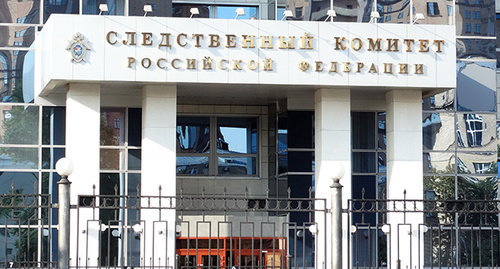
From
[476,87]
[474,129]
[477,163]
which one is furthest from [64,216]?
[476,87]

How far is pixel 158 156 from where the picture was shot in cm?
2692

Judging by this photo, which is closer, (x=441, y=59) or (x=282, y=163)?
(x=441, y=59)

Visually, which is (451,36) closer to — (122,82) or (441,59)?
(441,59)

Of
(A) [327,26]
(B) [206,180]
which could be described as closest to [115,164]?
(B) [206,180]

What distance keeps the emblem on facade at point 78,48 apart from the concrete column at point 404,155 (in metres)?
9.10

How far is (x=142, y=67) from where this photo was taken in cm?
2630

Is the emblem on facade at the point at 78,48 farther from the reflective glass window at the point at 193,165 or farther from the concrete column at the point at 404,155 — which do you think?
the concrete column at the point at 404,155

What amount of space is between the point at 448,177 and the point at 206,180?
26.2 feet

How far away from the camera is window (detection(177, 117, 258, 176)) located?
105 ft

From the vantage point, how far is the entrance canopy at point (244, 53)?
26.1 metres

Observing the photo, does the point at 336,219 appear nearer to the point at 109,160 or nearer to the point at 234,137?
the point at 109,160

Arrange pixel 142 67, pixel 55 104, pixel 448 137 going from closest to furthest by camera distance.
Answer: pixel 142 67, pixel 55 104, pixel 448 137

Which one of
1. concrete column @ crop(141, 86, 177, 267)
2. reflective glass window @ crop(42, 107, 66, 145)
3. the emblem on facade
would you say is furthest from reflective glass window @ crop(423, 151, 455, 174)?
the emblem on facade

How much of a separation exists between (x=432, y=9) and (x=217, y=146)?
27.6 feet
